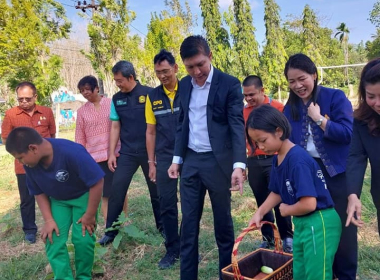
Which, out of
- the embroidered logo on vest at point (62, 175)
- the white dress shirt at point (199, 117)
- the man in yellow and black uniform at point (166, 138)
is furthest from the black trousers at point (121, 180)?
the white dress shirt at point (199, 117)

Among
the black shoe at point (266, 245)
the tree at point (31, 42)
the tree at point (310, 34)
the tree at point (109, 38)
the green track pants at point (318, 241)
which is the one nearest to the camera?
the green track pants at point (318, 241)

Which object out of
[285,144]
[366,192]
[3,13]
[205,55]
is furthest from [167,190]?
[3,13]

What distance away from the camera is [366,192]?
5.15m

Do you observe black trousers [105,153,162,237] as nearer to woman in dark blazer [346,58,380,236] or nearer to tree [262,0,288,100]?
woman in dark blazer [346,58,380,236]

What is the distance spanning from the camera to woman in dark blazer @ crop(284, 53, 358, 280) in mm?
2574

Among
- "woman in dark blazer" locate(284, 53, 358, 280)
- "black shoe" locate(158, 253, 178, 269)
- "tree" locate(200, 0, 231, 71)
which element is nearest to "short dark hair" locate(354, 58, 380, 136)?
"woman in dark blazer" locate(284, 53, 358, 280)

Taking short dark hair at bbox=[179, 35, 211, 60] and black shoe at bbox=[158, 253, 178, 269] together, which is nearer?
short dark hair at bbox=[179, 35, 211, 60]

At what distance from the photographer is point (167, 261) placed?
144 inches

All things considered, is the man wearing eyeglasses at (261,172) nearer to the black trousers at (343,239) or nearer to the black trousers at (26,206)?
the black trousers at (343,239)

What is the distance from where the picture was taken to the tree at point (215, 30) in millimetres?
30281

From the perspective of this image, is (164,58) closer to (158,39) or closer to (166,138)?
(166,138)

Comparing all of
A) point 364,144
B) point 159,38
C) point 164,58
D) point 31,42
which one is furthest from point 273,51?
point 364,144

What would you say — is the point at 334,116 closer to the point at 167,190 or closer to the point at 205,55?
the point at 205,55

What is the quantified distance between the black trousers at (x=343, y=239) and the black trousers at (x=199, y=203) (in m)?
0.74
